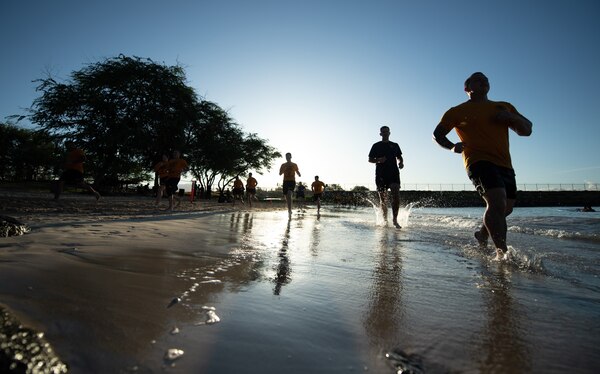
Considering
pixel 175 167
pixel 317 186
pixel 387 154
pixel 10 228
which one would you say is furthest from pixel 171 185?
pixel 317 186

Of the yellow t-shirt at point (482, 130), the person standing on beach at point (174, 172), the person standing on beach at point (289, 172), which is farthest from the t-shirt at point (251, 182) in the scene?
the yellow t-shirt at point (482, 130)

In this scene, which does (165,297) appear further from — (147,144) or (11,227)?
(147,144)

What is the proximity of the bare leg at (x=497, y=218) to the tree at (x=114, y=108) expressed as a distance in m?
22.0

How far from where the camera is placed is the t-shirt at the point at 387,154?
22.5 feet

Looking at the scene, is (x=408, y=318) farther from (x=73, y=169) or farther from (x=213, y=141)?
(x=213, y=141)

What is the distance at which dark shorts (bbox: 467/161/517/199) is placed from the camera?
3.19 m

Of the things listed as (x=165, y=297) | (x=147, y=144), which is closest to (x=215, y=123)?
(x=147, y=144)

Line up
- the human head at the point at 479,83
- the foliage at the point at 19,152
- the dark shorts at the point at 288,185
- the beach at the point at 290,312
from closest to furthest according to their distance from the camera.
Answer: the beach at the point at 290,312
the human head at the point at 479,83
the dark shorts at the point at 288,185
the foliage at the point at 19,152

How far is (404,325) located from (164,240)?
2.56 meters

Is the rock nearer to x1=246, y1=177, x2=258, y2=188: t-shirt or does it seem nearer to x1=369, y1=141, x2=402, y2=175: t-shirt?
x1=369, y1=141, x2=402, y2=175: t-shirt

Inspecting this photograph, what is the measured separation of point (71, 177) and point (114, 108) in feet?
49.1

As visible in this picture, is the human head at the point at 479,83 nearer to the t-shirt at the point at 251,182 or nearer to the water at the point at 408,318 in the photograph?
the water at the point at 408,318

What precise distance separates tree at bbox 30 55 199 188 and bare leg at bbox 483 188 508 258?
2202 cm

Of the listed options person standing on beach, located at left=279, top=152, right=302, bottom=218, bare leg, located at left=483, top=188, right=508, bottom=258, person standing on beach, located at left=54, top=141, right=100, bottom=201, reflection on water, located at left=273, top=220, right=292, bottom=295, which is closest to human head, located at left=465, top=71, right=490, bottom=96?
bare leg, located at left=483, top=188, right=508, bottom=258
